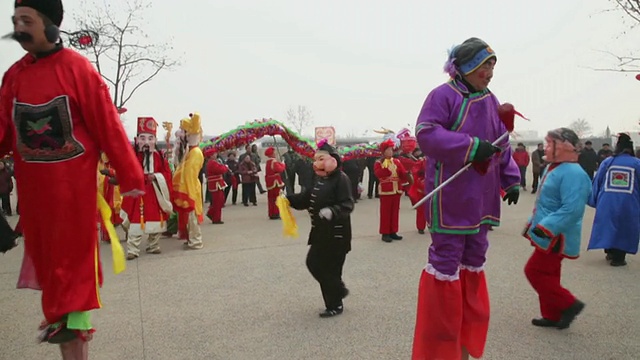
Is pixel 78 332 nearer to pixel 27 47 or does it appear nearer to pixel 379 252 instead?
pixel 27 47

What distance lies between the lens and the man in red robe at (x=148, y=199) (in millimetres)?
6906

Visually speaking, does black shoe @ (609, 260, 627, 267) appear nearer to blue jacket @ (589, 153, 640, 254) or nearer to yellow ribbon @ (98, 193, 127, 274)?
blue jacket @ (589, 153, 640, 254)

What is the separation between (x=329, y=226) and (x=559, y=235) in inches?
78.0

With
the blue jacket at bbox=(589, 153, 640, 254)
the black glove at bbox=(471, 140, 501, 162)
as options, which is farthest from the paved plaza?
the black glove at bbox=(471, 140, 501, 162)

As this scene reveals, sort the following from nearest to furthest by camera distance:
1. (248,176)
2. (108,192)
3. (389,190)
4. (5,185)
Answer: (108,192), (389,190), (5,185), (248,176)

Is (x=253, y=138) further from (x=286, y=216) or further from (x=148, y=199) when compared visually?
(x=286, y=216)

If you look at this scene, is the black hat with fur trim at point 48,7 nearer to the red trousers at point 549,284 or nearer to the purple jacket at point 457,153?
the purple jacket at point 457,153

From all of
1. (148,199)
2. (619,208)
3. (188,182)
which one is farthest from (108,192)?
(619,208)

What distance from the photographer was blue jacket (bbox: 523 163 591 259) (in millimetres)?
3836

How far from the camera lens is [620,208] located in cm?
589

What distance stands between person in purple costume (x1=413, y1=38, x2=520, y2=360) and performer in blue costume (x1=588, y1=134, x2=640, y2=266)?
3928 millimetres

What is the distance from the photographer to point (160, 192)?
6887 millimetres

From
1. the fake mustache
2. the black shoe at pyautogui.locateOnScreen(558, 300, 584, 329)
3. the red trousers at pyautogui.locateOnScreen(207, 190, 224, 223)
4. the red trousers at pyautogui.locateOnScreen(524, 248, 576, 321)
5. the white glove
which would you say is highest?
the fake mustache

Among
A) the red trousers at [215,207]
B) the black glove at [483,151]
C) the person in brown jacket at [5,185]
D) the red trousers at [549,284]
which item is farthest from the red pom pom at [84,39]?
the person in brown jacket at [5,185]
